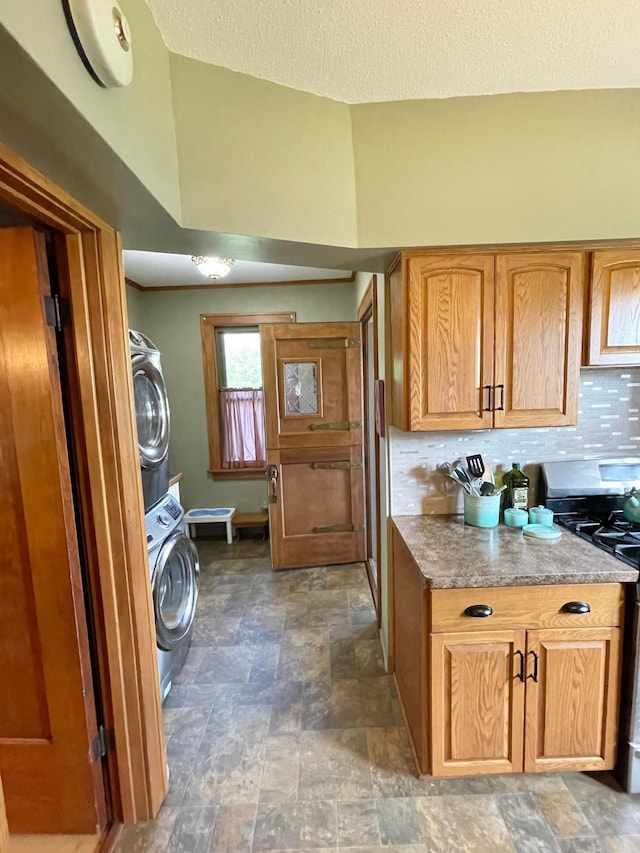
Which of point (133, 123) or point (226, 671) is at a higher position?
point (133, 123)

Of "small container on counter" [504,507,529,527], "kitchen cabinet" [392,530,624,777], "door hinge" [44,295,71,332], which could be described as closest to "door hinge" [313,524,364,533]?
"small container on counter" [504,507,529,527]

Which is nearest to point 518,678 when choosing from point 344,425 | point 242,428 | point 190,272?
point 344,425

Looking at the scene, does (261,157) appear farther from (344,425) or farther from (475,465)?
(344,425)

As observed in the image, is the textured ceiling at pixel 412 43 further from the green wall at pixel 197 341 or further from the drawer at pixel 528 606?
the green wall at pixel 197 341

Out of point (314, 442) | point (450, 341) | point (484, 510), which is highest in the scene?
point (450, 341)

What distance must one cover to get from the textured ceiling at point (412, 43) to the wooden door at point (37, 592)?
84cm

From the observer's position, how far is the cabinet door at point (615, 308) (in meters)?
1.56

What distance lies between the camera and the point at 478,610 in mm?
1349

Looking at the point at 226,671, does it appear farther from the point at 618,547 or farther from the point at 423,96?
the point at 423,96

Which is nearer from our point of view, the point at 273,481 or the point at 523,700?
the point at 523,700

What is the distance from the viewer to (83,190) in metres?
1.05

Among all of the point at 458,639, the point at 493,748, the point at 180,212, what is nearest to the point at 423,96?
the point at 180,212

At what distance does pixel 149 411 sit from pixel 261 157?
1.32 m

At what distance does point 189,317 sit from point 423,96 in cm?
300
